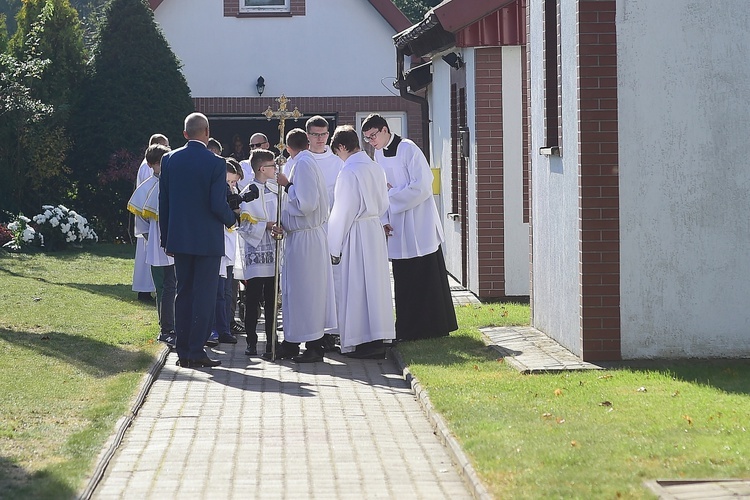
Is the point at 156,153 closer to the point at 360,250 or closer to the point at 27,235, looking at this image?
the point at 360,250

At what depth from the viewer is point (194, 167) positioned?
10.8m

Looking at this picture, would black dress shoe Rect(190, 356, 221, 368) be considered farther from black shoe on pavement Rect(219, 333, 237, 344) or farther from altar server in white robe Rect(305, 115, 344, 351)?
black shoe on pavement Rect(219, 333, 237, 344)

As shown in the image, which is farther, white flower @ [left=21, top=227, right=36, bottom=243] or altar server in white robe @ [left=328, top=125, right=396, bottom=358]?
white flower @ [left=21, top=227, right=36, bottom=243]

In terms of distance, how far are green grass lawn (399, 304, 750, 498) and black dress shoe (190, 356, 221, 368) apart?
1554 millimetres

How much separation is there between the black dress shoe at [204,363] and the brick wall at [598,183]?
9.71 ft

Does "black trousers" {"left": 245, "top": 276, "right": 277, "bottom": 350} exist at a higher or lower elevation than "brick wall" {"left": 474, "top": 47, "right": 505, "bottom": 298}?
lower

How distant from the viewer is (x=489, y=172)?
15742 mm

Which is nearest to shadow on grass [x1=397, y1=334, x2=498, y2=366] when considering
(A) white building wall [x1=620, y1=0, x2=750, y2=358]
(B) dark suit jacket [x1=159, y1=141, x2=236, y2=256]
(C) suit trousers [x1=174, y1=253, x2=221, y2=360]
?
(A) white building wall [x1=620, y1=0, x2=750, y2=358]

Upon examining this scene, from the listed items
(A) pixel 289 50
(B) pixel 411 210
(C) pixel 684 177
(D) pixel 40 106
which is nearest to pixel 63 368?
(B) pixel 411 210

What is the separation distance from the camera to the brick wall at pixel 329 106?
2827 cm

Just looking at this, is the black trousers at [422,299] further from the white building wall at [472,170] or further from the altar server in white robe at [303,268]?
the white building wall at [472,170]

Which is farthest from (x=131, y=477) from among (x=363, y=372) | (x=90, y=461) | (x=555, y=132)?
(x=555, y=132)

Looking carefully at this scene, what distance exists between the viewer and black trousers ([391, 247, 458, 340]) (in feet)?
40.5

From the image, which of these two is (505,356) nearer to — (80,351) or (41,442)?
(80,351)
